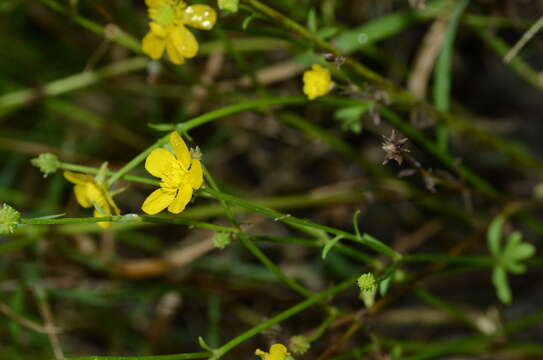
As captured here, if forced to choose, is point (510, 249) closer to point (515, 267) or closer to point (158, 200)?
point (515, 267)

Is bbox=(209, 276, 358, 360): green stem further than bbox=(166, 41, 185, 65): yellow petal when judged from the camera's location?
No

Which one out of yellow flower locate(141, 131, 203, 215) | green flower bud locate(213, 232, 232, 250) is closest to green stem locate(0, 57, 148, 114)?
yellow flower locate(141, 131, 203, 215)

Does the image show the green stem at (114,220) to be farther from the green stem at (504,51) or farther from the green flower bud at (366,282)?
the green stem at (504,51)

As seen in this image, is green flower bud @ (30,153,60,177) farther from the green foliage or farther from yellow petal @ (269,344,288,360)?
the green foliage

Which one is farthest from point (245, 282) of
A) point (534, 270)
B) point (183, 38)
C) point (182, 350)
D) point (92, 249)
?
point (183, 38)

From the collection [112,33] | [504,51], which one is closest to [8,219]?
[112,33]

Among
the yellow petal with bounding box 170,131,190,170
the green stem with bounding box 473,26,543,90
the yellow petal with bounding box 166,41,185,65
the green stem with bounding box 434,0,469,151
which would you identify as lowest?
the yellow petal with bounding box 170,131,190,170
